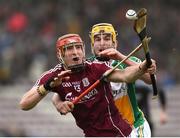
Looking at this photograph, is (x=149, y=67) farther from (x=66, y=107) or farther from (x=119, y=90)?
(x=119, y=90)

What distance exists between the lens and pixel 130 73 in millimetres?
9047

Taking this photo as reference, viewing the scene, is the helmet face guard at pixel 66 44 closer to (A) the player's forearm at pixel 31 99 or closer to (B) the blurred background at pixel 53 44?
(A) the player's forearm at pixel 31 99

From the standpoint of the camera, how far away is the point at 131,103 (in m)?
10.2

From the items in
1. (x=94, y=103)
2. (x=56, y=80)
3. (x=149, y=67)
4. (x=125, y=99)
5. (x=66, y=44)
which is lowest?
(x=125, y=99)

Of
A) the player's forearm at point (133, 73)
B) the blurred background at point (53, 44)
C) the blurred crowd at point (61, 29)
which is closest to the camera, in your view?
the player's forearm at point (133, 73)

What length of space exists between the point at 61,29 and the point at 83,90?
12.8 m

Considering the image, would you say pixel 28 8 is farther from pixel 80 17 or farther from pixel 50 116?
pixel 50 116

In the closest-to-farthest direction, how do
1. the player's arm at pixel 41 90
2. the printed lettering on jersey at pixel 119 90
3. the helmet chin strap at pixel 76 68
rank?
the player's arm at pixel 41 90 < the helmet chin strap at pixel 76 68 < the printed lettering on jersey at pixel 119 90

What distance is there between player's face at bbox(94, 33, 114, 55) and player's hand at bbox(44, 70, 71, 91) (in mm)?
996

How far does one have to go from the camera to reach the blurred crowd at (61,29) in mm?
20625

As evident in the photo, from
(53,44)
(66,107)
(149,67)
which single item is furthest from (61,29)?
(149,67)

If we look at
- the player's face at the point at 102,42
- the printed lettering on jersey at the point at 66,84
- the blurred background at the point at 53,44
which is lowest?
the blurred background at the point at 53,44

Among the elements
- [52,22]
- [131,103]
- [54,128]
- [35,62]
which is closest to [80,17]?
[52,22]

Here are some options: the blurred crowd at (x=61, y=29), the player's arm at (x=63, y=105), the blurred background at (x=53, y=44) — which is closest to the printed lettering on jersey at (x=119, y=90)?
the player's arm at (x=63, y=105)
